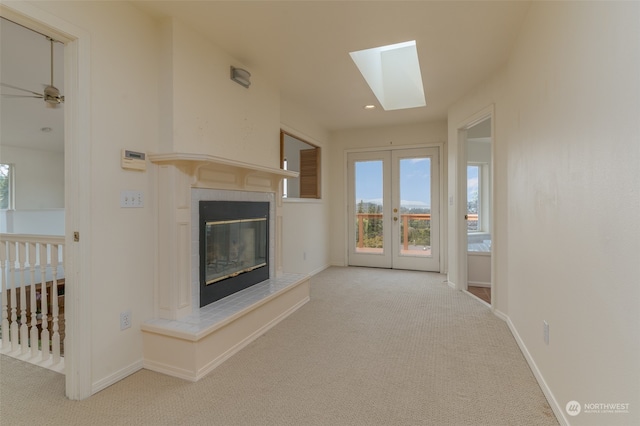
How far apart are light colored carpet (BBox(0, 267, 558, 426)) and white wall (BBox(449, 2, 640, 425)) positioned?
1.01ft

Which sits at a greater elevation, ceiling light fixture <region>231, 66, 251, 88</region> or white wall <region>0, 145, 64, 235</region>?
ceiling light fixture <region>231, 66, 251, 88</region>

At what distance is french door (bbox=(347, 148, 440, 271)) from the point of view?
5301 millimetres

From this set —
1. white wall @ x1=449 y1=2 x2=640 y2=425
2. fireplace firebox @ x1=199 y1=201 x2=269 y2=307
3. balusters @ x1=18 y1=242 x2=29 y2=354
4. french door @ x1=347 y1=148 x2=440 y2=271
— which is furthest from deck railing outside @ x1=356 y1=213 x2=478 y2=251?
balusters @ x1=18 y1=242 x2=29 y2=354

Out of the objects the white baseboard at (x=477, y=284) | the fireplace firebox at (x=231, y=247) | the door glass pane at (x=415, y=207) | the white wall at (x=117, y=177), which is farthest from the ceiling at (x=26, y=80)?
the white baseboard at (x=477, y=284)

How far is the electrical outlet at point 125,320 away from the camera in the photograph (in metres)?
2.08

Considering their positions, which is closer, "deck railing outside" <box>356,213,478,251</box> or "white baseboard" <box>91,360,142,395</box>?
"white baseboard" <box>91,360,142,395</box>

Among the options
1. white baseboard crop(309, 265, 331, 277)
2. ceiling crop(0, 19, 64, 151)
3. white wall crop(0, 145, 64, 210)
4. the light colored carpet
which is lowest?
the light colored carpet

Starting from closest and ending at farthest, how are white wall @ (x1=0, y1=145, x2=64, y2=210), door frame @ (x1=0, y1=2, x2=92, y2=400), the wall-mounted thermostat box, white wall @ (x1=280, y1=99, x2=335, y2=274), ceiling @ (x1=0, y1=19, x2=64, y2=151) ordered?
door frame @ (x1=0, y1=2, x2=92, y2=400)
the wall-mounted thermostat box
ceiling @ (x1=0, y1=19, x2=64, y2=151)
white wall @ (x1=280, y1=99, x2=335, y2=274)
white wall @ (x1=0, y1=145, x2=64, y2=210)

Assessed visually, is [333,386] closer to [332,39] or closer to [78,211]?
[78,211]

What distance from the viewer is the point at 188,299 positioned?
2354 millimetres

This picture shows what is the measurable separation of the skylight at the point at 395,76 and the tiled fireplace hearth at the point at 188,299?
6.54 ft

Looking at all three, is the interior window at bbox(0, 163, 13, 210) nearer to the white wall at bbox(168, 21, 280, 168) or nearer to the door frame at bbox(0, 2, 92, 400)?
the white wall at bbox(168, 21, 280, 168)

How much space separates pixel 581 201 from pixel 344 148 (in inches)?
178

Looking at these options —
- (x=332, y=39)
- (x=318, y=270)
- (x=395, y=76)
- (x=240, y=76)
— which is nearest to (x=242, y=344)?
(x=240, y=76)
